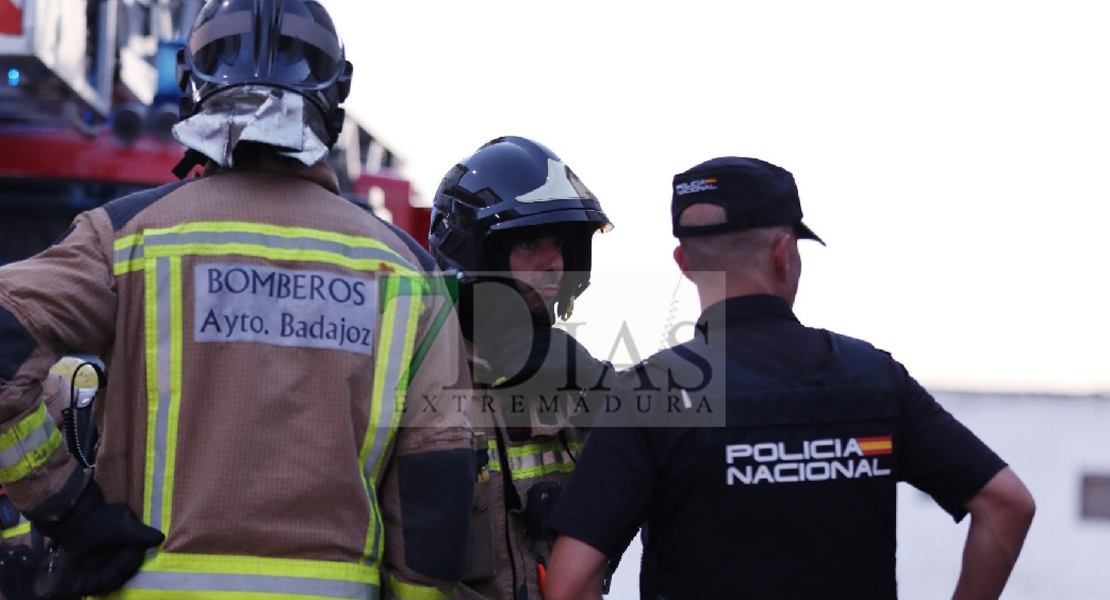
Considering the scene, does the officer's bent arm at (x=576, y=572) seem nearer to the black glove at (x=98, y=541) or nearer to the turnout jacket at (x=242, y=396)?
the turnout jacket at (x=242, y=396)

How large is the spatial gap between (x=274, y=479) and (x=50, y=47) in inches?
243

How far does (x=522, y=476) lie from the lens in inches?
143

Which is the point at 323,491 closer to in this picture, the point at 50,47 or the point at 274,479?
the point at 274,479

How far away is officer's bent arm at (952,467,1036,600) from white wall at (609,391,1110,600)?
142 inches

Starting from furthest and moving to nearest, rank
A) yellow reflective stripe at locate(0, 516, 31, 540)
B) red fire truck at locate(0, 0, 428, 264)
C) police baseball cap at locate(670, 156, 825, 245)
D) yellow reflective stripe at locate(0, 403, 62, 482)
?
red fire truck at locate(0, 0, 428, 264)
yellow reflective stripe at locate(0, 516, 31, 540)
police baseball cap at locate(670, 156, 825, 245)
yellow reflective stripe at locate(0, 403, 62, 482)

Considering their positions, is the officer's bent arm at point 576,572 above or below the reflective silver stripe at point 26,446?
below

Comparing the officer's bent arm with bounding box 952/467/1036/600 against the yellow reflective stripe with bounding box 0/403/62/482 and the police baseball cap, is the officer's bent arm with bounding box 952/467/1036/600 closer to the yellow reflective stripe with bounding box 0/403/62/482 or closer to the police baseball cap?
the police baseball cap

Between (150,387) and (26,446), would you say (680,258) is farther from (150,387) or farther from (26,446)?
(26,446)

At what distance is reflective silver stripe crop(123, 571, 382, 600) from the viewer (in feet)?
8.63

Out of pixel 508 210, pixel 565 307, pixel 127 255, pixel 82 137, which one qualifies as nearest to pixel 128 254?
pixel 127 255

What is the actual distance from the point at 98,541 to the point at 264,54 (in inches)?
39.7

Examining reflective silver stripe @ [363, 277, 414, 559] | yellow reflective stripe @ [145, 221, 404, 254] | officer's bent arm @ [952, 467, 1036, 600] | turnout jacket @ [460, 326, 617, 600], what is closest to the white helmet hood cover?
yellow reflective stripe @ [145, 221, 404, 254]

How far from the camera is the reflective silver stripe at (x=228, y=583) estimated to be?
2.63 meters

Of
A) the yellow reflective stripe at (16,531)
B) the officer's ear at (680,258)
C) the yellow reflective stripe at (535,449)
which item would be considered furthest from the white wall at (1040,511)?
the officer's ear at (680,258)
